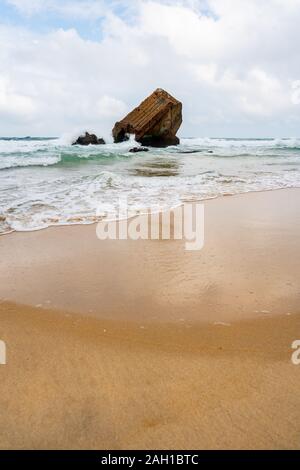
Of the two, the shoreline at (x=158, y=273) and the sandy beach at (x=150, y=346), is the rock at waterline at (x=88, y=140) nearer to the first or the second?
the shoreline at (x=158, y=273)

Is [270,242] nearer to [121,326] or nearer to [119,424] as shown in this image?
[121,326]

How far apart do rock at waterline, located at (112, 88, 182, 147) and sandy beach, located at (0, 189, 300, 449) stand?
2458 cm

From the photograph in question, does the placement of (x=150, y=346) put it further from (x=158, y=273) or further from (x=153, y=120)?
(x=153, y=120)

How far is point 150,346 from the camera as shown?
1771mm

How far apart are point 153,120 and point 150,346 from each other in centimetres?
2629

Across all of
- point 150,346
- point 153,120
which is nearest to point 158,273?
point 150,346

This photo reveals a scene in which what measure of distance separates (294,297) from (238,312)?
1.54 ft

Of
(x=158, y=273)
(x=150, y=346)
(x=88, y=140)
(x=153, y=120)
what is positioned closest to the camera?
(x=150, y=346)

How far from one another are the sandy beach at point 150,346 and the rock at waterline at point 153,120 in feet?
80.7

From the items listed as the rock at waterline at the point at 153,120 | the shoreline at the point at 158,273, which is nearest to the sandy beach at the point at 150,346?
the shoreline at the point at 158,273

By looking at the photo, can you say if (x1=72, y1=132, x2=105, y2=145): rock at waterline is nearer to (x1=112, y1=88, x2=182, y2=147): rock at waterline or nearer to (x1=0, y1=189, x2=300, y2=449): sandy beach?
(x1=112, y1=88, x2=182, y2=147): rock at waterline

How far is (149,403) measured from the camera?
137cm

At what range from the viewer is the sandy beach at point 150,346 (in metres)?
1.25

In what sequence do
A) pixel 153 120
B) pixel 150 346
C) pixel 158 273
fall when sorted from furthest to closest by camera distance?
pixel 153 120
pixel 158 273
pixel 150 346
